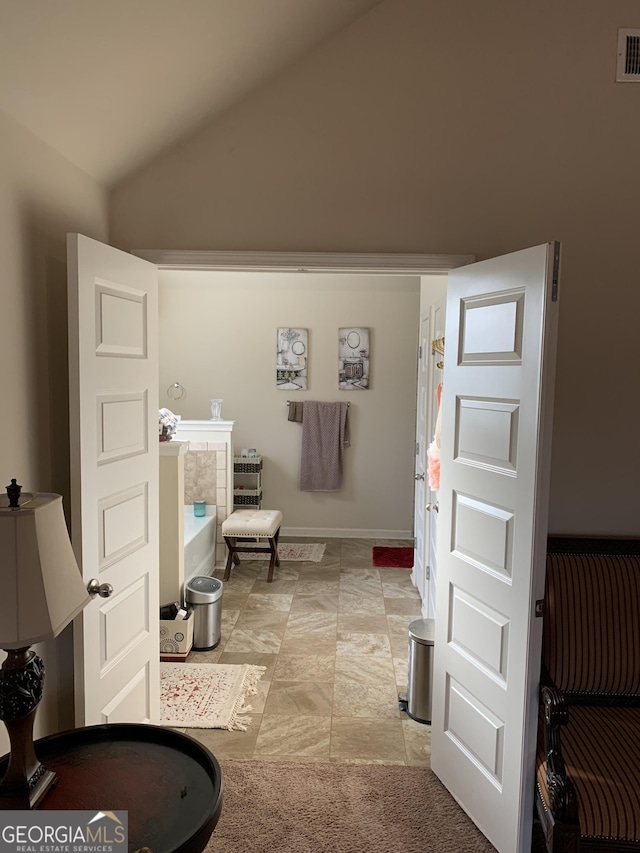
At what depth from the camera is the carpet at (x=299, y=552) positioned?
18.6 ft

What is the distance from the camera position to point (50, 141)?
2027 millimetres

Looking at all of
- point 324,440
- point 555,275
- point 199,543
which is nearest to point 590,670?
point 555,275

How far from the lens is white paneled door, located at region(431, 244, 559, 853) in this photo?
1985 mm

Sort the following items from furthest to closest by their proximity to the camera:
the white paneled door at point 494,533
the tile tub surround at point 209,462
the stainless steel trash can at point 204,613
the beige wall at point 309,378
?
the beige wall at point 309,378 < the tile tub surround at point 209,462 < the stainless steel trash can at point 204,613 < the white paneled door at point 494,533

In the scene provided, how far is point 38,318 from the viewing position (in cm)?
205

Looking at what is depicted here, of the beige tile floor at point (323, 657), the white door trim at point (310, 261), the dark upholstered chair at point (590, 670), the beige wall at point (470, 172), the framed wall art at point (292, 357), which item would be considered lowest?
the beige tile floor at point (323, 657)

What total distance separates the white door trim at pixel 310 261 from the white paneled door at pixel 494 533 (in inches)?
3.8

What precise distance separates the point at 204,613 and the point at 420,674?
54.0 inches

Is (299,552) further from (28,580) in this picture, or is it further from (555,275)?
(28,580)

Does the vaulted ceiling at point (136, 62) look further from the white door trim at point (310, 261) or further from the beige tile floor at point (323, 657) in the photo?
the beige tile floor at point (323, 657)

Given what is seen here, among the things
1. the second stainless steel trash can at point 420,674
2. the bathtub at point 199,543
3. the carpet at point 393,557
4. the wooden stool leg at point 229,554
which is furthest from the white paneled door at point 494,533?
the carpet at point 393,557

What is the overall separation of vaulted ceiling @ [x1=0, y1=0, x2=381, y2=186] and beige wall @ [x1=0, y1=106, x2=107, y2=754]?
0.11 m

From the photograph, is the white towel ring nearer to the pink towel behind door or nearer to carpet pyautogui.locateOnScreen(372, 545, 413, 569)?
the pink towel behind door

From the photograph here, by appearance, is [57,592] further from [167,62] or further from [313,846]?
[167,62]
